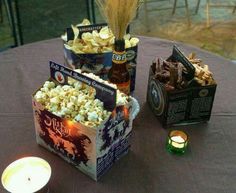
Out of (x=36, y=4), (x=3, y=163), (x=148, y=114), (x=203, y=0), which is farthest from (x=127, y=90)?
(x=203, y=0)

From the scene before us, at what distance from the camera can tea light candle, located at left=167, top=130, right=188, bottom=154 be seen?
0.91 meters

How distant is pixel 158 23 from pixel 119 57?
2.49 m

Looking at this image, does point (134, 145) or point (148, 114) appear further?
point (148, 114)

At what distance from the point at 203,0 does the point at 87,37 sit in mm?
3062

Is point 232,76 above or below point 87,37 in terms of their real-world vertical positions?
below

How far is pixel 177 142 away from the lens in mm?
905

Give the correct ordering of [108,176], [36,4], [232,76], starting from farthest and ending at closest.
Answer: [36,4], [232,76], [108,176]

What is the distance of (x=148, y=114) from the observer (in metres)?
1.05

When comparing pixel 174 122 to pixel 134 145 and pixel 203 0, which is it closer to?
pixel 134 145

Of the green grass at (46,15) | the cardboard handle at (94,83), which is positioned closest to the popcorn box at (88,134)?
the cardboard handle at (94,83)

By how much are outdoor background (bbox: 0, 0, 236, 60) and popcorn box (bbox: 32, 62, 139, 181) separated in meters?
1.07

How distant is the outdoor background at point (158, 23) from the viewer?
194 cm

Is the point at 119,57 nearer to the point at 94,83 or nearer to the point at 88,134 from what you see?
Result: the point at 94,83

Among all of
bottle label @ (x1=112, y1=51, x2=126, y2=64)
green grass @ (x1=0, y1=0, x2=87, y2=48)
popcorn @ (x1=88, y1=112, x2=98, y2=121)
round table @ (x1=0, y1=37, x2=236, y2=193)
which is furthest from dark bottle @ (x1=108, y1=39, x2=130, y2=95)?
green grass @ (x1=0, y1=0, x2=87, y2=48)
